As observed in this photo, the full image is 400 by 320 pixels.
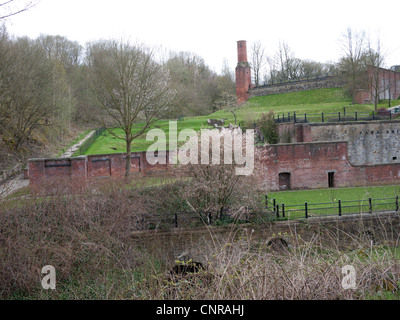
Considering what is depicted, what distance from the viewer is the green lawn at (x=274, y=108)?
2891cm

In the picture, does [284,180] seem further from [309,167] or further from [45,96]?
[45,96]

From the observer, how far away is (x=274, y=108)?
137ft

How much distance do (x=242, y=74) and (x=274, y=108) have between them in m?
8.89

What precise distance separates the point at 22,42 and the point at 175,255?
2272 centimetres

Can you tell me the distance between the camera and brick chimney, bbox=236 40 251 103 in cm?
4716

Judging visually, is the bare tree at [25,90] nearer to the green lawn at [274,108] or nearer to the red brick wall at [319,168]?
the green lawn at [274,108]

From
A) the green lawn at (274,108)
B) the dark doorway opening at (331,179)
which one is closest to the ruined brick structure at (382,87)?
the green lawn at (274,108)

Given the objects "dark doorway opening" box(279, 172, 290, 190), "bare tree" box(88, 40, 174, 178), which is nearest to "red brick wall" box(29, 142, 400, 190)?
"dark doorway opening" box(279, 172, 290, 190)

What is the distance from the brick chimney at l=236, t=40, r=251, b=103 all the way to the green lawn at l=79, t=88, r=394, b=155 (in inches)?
64.1

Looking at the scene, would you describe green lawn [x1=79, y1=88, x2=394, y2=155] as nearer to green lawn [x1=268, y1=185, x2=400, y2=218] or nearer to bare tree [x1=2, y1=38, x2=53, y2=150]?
bare tree [x1=2, y1=38, x2=53, y2=150]

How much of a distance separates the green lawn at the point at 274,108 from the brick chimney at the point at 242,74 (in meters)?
1.63

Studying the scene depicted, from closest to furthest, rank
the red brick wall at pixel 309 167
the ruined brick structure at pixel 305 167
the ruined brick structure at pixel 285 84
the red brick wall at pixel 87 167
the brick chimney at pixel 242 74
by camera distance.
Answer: the red brick wall at pixel 87 167 < the ruined brick structure at pixel 305 167 < the red brick wall at pixel 309 167 < the ruined brick structure at pixel 285 84 < the brick chimney at pixel 242 74

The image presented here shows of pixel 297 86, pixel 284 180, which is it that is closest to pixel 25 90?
pixel 284 180
